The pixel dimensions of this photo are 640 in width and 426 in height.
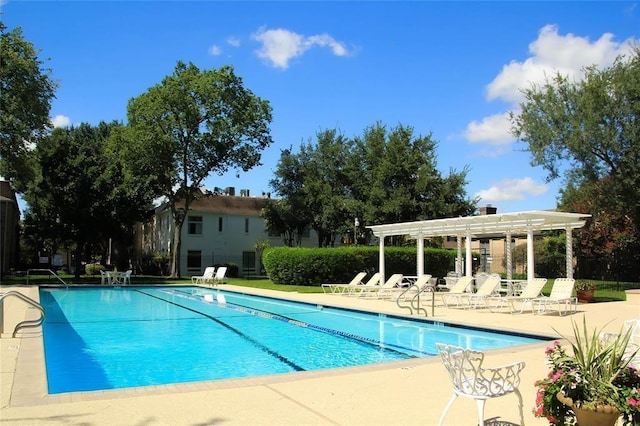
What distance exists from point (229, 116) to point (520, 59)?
23.1 metres

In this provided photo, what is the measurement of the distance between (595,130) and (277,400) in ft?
74.4

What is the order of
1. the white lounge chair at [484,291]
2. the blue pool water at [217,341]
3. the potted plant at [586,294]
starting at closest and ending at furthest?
the blue pool water at [217,341] < the white lounge chair at [484,291] < the potted plant at [586,294]

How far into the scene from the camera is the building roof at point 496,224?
57.7 feet

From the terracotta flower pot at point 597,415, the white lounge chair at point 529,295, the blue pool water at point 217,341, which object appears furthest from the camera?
the white lounge chair at point 529,295

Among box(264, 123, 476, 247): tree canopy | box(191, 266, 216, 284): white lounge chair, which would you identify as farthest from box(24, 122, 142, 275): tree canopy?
box(264, 123, 476, 247): tree canopy

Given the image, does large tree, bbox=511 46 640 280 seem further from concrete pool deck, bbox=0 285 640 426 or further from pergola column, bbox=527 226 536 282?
concrete pool deck, bbox=0 285 640 426

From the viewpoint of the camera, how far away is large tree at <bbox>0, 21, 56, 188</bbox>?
2555 cm

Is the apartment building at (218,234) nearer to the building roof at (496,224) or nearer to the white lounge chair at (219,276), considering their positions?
the white lounge chair at (219,276)

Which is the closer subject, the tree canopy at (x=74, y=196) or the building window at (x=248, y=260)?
the tree canopy at (x=74, y=196)

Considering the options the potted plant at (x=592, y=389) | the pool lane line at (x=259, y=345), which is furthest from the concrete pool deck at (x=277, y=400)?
the pool lane line at (x=259, y=345)

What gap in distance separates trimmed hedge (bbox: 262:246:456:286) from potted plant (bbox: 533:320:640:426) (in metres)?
23.9

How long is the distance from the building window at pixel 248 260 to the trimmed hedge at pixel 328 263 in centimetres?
1663

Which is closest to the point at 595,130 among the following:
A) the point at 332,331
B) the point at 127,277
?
the point at 332,331

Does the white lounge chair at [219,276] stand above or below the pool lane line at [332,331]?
above
